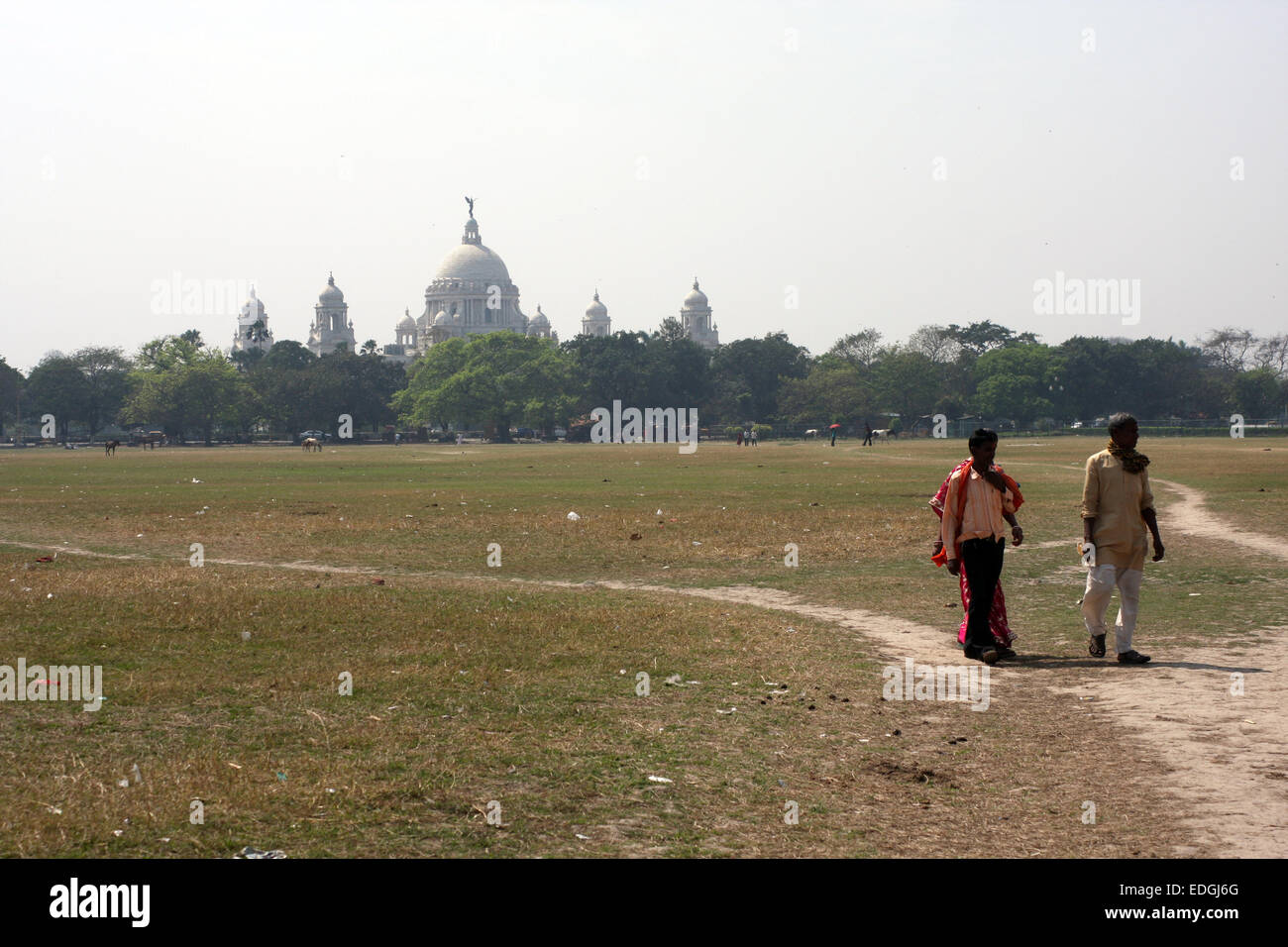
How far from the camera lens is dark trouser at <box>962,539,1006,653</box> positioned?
448 inches

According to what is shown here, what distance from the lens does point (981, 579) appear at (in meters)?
11.4

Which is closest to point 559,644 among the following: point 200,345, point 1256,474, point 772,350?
point 1256,474

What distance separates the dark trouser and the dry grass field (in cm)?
55

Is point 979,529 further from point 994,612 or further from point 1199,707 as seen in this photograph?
point 1199,707

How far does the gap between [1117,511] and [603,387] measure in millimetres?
127449

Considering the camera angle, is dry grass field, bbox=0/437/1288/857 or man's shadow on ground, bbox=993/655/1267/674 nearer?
dry grass field, bbox=0/437/1288/857

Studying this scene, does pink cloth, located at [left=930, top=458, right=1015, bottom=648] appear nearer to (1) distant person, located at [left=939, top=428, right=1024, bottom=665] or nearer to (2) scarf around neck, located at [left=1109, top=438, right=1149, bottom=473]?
(1) distant person, located at [left=939, top=428, right=1024, bottom=665]

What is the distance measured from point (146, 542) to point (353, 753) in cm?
1575

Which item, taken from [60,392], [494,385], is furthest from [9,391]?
[494,385]

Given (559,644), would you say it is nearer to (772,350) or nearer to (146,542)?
(146,542)

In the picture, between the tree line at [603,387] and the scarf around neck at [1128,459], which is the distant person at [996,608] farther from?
the tree line at [603,387]

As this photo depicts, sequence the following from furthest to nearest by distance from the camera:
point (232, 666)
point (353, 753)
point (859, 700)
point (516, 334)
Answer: point (516, 334)
point (232, 666)
point (859, 700)
point (353, 753)

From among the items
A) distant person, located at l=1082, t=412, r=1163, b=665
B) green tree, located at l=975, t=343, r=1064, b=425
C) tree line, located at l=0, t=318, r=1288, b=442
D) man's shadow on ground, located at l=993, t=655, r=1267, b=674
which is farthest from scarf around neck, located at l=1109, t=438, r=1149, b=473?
green tree, located at l=975, t=343, r=1064, b=425
